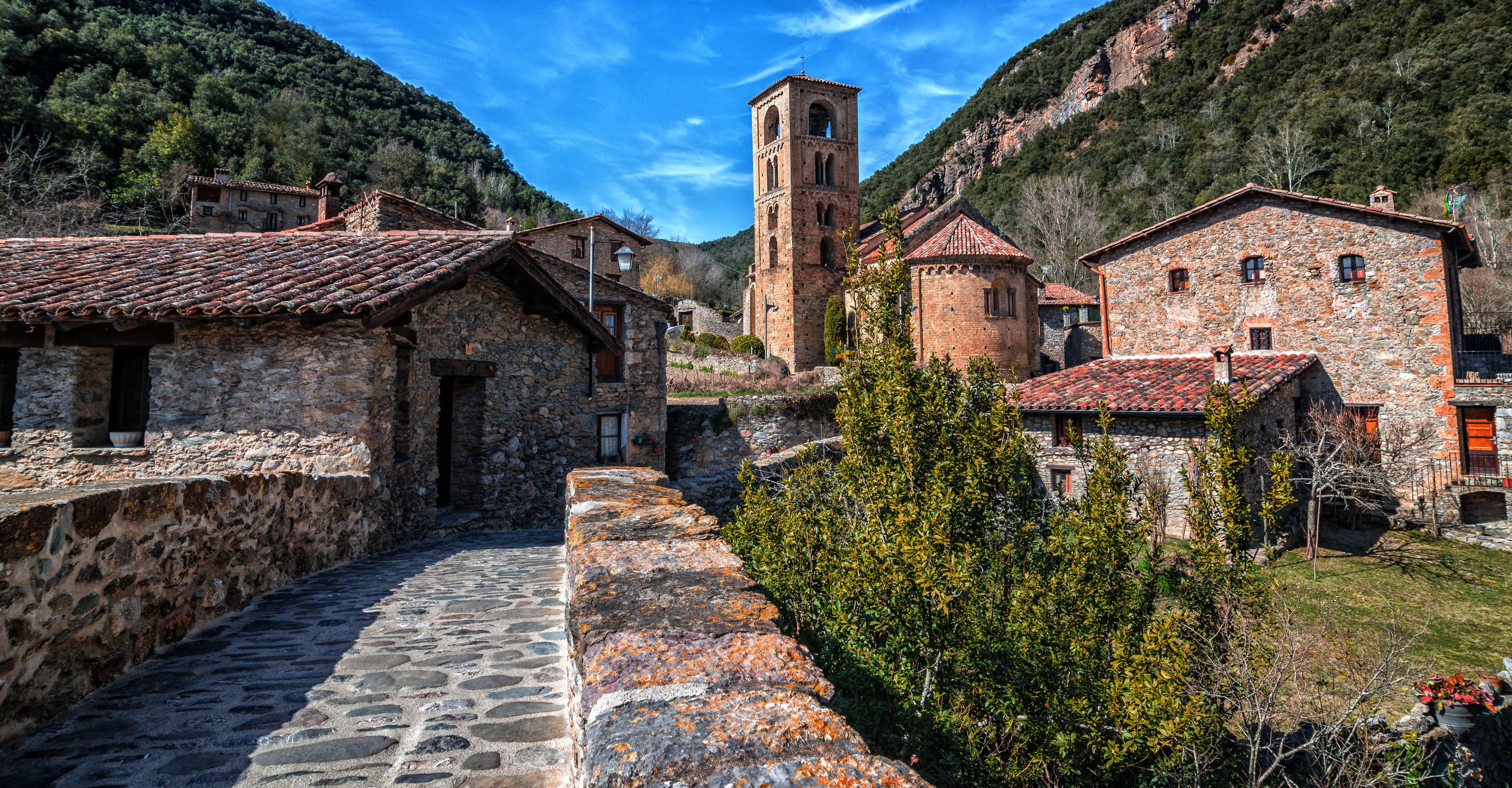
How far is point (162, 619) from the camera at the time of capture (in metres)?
3.76

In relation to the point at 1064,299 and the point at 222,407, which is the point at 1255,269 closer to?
the point at 1064,299

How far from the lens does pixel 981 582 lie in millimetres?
6023

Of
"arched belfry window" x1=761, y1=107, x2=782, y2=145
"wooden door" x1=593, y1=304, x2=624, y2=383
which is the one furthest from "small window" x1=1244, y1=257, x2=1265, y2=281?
"arched belfry window" x1=761, y1=107, x2=782, y2=145

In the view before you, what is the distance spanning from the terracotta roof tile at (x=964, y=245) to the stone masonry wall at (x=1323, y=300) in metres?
5.80

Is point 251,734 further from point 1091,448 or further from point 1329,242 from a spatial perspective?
point 1329,242

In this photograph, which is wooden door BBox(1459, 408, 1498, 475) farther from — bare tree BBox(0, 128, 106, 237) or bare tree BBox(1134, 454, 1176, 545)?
bare tree BBox(0, 128, 106, 237)

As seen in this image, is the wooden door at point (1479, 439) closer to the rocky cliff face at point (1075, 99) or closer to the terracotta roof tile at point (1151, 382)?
the terracotta roof tile at point (1151, 382)

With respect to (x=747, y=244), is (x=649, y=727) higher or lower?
lower

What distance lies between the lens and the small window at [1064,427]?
1703cm

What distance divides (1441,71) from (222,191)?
69.7m

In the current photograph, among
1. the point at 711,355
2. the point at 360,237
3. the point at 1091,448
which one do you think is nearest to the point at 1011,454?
the point at 1091,448

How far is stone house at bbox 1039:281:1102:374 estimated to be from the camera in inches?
1382

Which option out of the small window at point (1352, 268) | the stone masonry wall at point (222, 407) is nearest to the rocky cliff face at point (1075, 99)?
the small window at point (1352, 268)

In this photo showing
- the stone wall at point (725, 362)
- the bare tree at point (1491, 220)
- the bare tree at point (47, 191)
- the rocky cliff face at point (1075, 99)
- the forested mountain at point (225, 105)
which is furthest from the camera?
the rocky cliff face at point (1075, 99)
